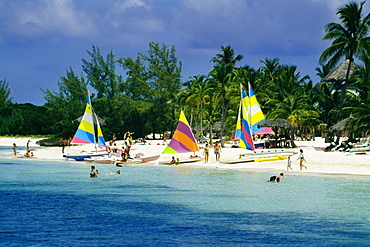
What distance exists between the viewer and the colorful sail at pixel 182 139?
34625mm

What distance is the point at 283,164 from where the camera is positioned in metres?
33.6

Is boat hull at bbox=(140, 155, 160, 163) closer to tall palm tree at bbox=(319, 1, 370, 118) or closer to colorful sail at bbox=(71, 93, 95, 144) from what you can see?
colorful sail at bbox=(71, 93, 95, 144)

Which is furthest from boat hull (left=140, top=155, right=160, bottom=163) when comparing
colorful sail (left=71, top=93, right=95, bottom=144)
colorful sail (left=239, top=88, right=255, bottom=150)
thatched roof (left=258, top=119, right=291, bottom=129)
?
thatched roof (left=258, top=119, right=291, bottom=129)

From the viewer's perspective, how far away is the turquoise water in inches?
569

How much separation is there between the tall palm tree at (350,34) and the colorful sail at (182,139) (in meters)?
16.5

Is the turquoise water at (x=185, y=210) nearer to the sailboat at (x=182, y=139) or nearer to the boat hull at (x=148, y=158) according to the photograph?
the sailboat at (x=182, y=139)

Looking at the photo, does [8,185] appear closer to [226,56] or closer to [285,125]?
[285,125]

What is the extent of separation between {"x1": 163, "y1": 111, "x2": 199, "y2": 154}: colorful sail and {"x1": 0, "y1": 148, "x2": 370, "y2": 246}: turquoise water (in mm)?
5185

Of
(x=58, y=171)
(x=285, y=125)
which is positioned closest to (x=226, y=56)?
(x=285, y=125)

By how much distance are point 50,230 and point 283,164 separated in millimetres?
21182

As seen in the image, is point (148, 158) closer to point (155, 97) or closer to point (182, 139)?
point (182, 139)

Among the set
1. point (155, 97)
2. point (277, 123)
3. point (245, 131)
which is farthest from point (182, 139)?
point (155, 97)

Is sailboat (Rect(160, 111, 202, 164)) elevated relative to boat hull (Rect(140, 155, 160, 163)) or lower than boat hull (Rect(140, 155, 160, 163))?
elevated

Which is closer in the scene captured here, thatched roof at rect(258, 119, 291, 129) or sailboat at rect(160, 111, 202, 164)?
sailboat at rect(160, 111, 202, 164)
